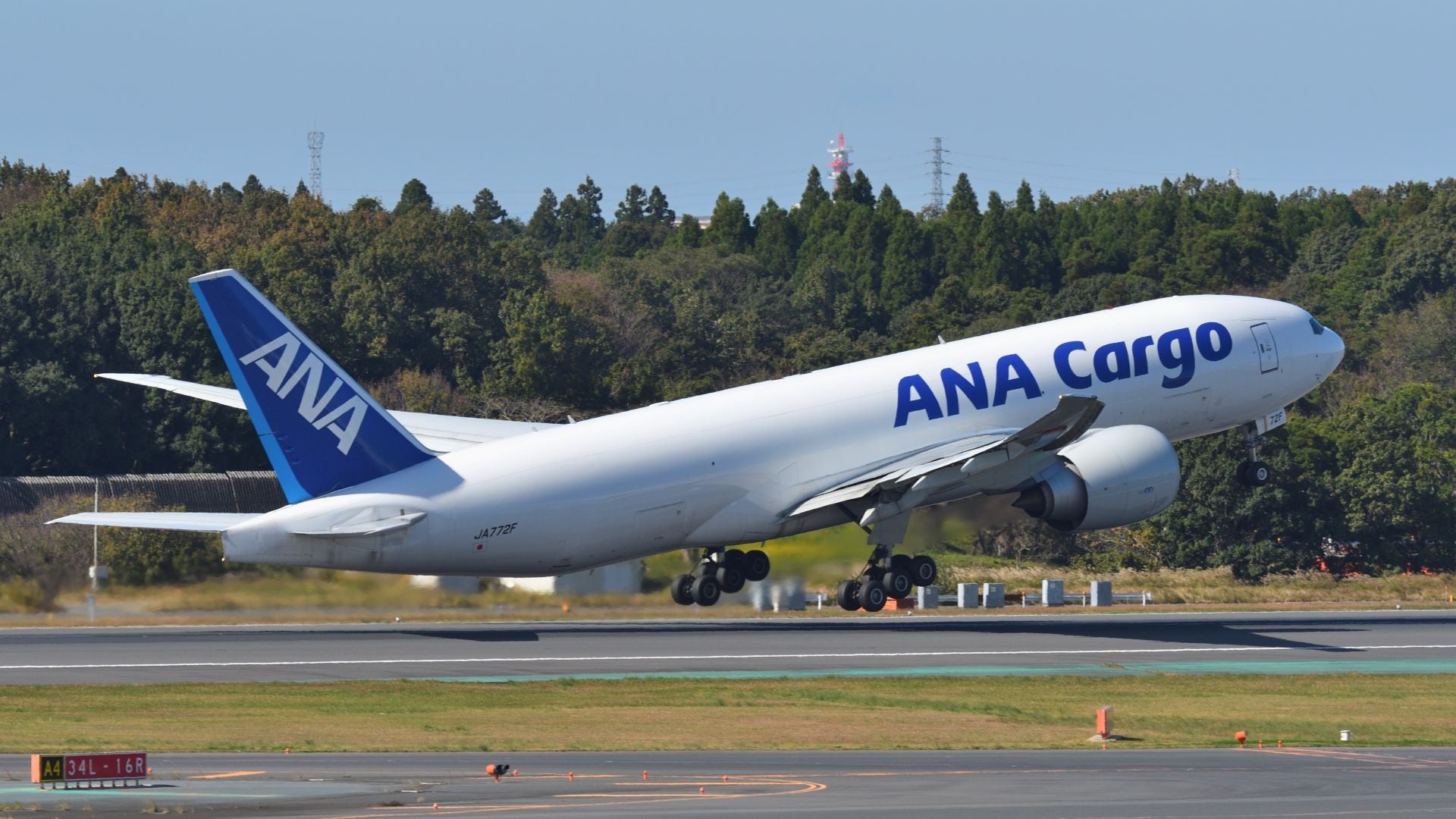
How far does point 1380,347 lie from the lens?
105 meters

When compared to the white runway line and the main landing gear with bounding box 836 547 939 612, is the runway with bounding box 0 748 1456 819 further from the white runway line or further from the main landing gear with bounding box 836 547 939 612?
the main landing gear with bounding box 836 547 939 612

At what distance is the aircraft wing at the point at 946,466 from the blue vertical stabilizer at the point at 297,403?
9844 mm

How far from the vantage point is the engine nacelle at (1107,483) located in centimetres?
4216

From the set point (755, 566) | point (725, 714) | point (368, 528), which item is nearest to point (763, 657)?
point (755, 566)

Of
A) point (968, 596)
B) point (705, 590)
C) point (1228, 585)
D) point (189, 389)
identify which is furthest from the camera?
point (1228, 585)

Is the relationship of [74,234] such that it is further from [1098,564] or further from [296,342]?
[296,342]

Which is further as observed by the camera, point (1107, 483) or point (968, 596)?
point (968, 596)

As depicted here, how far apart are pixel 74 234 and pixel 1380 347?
2797 inches

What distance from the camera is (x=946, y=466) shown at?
4103 centimetres

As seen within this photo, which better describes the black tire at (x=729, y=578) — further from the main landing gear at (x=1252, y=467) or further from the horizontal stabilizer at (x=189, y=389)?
the main landing gear at (x=1252, y=467)

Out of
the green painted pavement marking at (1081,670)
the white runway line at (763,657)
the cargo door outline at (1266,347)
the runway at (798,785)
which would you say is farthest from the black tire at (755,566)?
the runway at (798,785)

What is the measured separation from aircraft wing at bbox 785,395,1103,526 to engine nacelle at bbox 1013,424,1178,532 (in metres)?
0.69

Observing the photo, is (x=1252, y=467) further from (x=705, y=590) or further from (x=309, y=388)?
(x=309, y=388)

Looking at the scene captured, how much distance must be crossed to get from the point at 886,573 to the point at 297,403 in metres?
13.8
